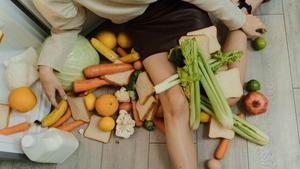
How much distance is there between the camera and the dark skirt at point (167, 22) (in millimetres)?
1117

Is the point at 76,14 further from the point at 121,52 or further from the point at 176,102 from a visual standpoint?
the point at 176,102

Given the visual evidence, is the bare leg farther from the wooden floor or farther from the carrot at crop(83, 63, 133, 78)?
the carrot at crop(83, 63, 133, 78)

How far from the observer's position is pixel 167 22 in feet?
3.70

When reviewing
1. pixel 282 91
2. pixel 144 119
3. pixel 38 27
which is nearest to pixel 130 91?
pixel 144 119

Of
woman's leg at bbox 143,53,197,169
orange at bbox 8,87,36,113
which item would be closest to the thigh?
woman's leg at bbox 143,53,197,169

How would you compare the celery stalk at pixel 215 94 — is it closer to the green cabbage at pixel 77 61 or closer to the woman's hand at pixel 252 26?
the woman's hand at pixel 252 26

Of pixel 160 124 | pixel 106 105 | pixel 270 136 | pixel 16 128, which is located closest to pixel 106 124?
pixel 106 105

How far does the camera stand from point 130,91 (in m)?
1.21

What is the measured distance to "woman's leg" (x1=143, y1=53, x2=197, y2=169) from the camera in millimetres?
1061

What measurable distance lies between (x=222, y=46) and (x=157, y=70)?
245 millimetres

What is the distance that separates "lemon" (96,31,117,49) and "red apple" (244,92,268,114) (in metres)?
0.47

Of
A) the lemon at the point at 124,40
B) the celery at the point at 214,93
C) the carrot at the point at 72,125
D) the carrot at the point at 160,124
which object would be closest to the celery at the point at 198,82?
the celery at the point at 214,93

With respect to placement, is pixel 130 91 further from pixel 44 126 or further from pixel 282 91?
pixel 282 91

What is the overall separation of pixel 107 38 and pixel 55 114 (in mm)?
299
